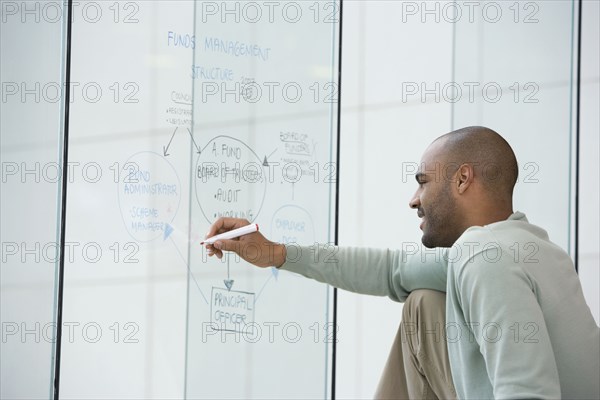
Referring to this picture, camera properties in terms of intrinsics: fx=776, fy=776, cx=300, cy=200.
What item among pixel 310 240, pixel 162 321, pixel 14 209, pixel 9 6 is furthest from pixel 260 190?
pixel 9 6

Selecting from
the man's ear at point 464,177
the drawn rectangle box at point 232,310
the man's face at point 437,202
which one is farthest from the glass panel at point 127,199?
the man's ear at point 464,177

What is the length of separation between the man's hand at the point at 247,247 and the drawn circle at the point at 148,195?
435 mm

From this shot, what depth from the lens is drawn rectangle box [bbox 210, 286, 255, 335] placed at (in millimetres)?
2342

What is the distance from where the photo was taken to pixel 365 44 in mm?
3346

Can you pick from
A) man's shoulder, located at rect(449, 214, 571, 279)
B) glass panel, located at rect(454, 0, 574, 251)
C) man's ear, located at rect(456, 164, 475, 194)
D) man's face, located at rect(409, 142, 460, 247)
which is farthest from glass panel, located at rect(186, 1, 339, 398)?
man's shoulder, located at rect(449, 214, 571, 279)

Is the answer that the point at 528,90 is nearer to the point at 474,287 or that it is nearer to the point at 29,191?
the point at 474,287

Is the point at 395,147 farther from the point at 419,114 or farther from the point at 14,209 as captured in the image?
the point at 14,209

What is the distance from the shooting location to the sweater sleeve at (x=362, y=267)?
79.5 inches

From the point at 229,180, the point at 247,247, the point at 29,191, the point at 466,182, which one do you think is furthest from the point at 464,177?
the point at 29,191

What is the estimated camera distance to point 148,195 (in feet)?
7.78

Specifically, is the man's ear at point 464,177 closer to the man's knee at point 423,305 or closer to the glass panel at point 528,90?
the man's knee at point 423,305

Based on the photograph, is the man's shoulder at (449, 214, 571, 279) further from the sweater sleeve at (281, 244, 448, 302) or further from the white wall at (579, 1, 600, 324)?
the white wall at (579, 1, 600, 324)

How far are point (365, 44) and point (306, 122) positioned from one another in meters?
0.92

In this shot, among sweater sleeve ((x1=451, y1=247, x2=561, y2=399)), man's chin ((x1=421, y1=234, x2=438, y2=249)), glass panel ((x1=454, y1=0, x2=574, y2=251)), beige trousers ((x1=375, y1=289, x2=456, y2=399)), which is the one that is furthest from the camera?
glass panel ((x1=454, y1=0, x2=574, y2=251))
